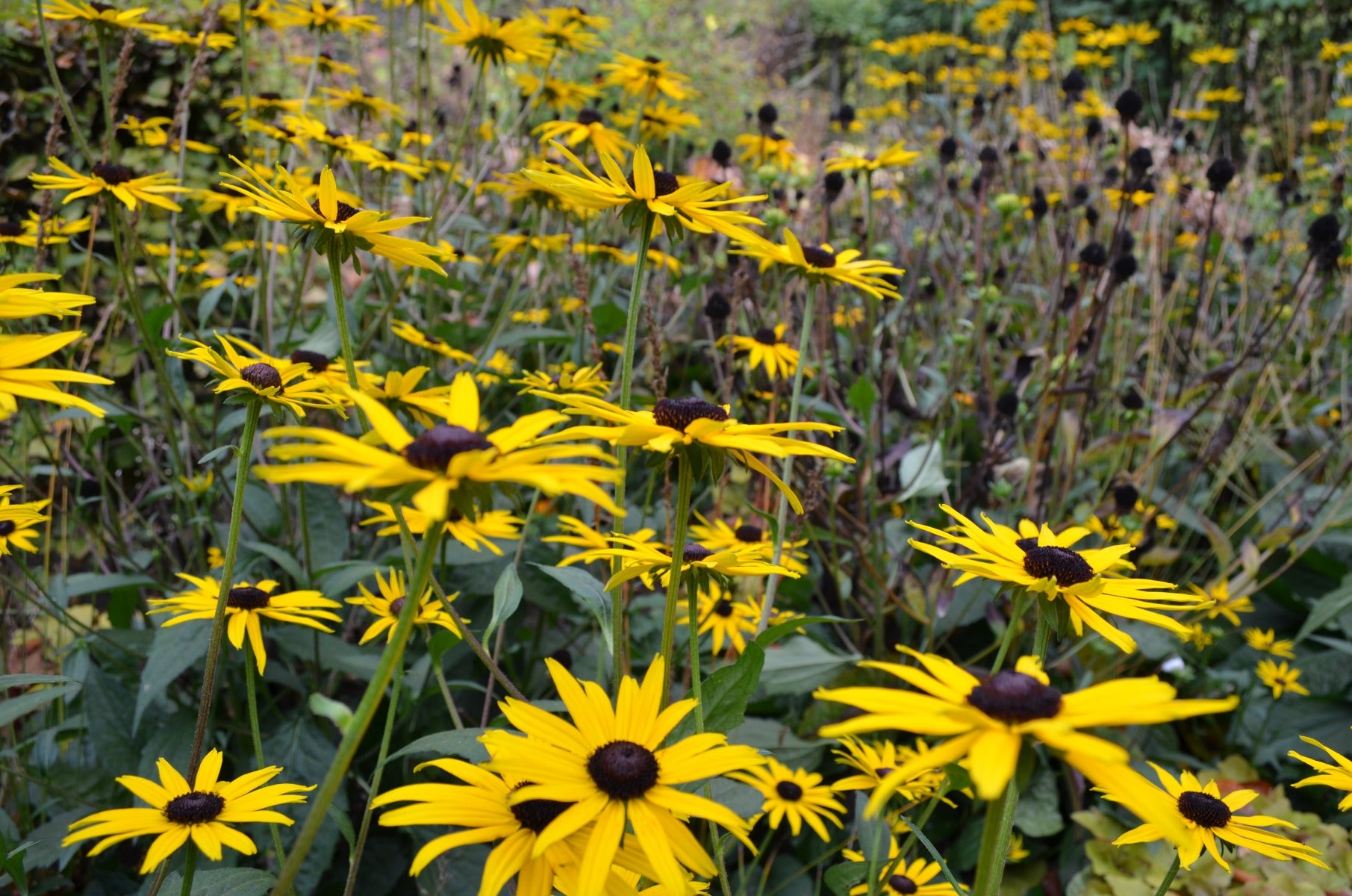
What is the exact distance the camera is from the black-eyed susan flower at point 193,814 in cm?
93

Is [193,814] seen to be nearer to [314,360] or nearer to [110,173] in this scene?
[314,360]

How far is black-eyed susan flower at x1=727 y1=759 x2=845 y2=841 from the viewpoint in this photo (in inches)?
57.4

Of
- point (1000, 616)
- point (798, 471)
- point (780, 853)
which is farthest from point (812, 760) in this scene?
point (798, 471)

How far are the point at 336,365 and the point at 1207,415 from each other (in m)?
2.58

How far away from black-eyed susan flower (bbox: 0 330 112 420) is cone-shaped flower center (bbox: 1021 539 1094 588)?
2.87 ft

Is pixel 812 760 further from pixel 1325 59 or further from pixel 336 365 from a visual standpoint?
pixel 1325 59

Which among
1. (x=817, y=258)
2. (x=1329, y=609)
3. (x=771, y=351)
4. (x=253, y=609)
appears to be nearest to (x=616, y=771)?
(x=253, y=609)

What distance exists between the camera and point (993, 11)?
215 inches

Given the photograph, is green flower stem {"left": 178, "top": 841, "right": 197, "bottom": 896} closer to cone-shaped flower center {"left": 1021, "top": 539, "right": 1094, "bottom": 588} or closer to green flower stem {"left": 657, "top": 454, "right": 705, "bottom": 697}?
green flower stem {"left": 657, "top": 454, "right": 705, "bottom": 697}

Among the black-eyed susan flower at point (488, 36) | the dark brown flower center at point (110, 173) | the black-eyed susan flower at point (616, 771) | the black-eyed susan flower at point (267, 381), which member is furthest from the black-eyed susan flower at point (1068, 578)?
the black-eyed susan flower at point (488, 36)

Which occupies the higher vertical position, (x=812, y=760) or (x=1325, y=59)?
(x=1325, y=59)

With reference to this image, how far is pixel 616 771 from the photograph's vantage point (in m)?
0.76

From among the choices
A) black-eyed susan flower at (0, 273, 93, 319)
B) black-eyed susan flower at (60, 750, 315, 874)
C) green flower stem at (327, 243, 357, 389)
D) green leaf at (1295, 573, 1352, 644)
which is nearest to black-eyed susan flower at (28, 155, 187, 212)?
green flower stem at (327, 243, 357, 389)

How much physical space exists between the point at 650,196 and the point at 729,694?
0.60m
